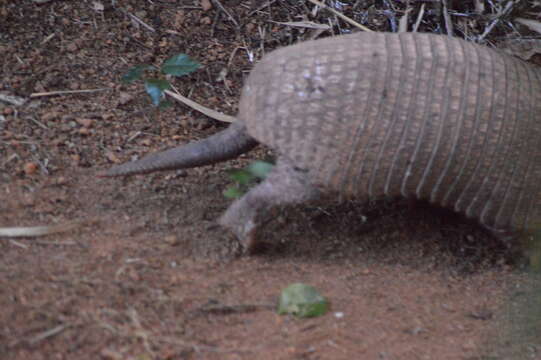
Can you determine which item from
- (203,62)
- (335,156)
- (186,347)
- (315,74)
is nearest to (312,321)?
(186,347)

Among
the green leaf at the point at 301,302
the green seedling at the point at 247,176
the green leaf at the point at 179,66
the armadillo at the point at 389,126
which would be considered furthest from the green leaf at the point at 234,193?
the green leaf at the point at 179,66

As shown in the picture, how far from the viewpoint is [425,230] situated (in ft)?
12.7

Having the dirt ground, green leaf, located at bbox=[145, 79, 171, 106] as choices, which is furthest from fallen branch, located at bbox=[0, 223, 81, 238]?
green leaf, located at bbox=[145, 79, 171, 106]

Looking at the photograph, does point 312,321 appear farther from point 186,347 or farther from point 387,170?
point 387,170

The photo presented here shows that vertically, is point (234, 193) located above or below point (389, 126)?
below

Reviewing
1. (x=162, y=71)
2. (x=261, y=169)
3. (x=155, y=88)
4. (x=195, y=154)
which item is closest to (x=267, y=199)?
(x=261, y=169)

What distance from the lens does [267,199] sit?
334cm

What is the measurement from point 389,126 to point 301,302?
0.97m

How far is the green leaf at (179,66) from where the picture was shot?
404 cm

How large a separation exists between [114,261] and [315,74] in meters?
1.33

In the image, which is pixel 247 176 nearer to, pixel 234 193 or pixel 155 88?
pixel 234 193

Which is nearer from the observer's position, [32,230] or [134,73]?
[32,230]

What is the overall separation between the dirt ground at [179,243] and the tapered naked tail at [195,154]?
27cm

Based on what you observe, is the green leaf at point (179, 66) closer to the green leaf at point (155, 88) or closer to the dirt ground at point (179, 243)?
the green leaf at point (155, 88)
